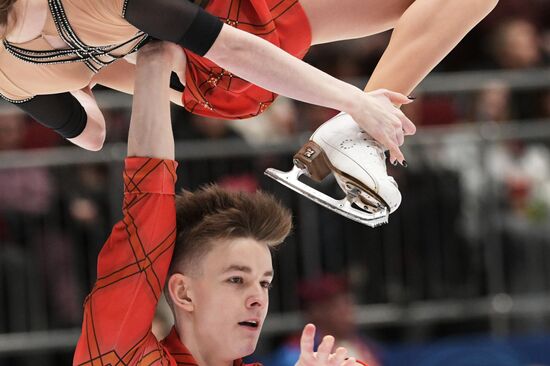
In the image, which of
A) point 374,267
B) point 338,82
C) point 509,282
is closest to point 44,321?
point 374,267

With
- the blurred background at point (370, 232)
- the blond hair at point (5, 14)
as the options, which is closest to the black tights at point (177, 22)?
the blond hair at point (5, 14)

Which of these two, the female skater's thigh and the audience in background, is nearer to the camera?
the female skater's thigh

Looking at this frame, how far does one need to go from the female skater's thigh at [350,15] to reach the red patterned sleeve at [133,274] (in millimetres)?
725

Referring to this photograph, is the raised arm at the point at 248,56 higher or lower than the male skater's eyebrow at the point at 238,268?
higher

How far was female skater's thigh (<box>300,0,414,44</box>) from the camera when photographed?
358 cm

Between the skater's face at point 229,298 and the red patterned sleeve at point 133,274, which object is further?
the skater's face at point 229,298

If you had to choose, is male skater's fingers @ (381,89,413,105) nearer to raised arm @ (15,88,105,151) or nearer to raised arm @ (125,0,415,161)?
raised arm @ (125,0,415,161)

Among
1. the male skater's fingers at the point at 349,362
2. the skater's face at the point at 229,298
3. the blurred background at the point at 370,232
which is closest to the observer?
the male skater's fingers at the point at 349,362

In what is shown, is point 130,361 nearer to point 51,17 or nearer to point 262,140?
point 51,17

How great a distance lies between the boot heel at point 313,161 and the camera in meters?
3.39

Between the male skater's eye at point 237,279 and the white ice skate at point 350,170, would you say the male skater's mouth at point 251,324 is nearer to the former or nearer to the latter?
the male skater's eye at point 237,279

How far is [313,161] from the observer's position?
11.1ft

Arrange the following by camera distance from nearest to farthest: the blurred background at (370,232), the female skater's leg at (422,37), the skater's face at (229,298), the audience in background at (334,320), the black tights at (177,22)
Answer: the black tights at (177,22), the skater's face at (229,298), the female skater's leg at (422,37), the audience in background at (334,320), the blurred background at (370,232)

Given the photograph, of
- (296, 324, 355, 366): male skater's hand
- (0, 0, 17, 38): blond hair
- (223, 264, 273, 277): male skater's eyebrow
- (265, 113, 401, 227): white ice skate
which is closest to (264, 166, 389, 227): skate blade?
(265, 113, 401, 227): white ice skate
